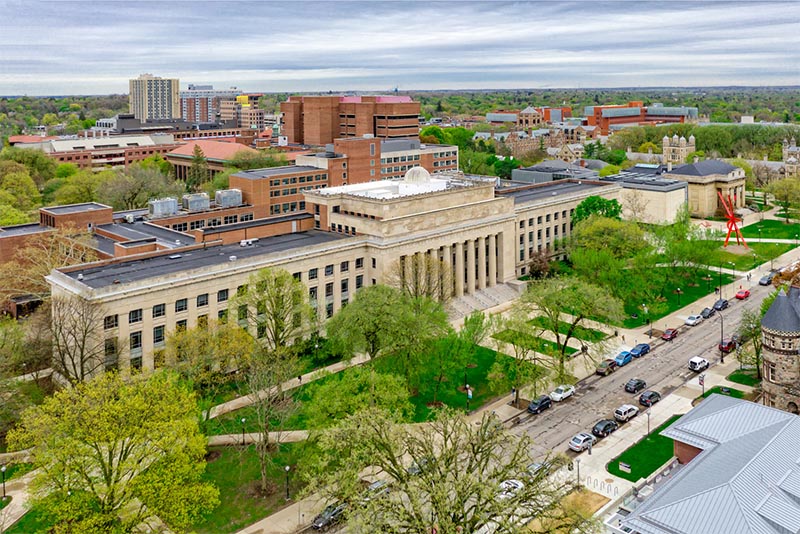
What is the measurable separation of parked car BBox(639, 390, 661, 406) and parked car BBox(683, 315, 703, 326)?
2531cm

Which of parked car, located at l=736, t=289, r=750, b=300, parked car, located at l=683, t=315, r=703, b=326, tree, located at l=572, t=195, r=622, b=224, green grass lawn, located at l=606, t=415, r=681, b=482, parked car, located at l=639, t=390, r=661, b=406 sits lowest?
green grass lawn, located at l=606, t=415, r=681, b=482

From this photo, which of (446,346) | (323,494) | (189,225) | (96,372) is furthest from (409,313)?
(189,225)

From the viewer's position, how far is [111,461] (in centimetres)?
3800

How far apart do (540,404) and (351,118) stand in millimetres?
131656

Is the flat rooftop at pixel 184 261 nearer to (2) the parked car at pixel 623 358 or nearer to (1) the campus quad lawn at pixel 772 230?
(2) the parked car at pixel 623 358

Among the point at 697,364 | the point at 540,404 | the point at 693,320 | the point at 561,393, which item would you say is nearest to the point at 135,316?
the point at 540,404

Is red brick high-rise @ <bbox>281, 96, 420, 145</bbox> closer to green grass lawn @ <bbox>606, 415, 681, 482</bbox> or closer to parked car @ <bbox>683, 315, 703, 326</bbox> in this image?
parked car @ <bbox>683, 315, 703, 326</bbox>

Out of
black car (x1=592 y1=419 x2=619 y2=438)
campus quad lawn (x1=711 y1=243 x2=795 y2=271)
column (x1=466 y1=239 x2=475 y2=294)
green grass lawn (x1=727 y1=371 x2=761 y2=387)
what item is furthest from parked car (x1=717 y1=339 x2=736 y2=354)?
column (x1=466 y1=239 x2=475 y2=294)

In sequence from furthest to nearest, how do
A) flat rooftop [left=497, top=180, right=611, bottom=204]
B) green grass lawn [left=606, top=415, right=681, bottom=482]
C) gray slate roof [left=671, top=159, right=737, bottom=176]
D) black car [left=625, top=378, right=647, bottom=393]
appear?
gray slate roof [left=671, top=159, right=737, bottom=176], flat rooftop [left=497, top=180, right=611, bottom=204], black car [left=625, top=378, right=647, bottom=393], green grass lawn [left=606, top=415, right=681, bottom=482]

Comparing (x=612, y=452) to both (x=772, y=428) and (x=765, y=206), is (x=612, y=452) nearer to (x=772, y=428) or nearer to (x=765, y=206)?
(x=772, y=428)

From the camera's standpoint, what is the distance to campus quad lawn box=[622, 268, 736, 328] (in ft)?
282

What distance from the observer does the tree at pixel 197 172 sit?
156 m

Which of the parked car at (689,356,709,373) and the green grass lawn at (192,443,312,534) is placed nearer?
the green grass lawn at (192,443,312,534)

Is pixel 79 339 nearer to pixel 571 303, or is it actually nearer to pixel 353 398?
pixel 353 398
